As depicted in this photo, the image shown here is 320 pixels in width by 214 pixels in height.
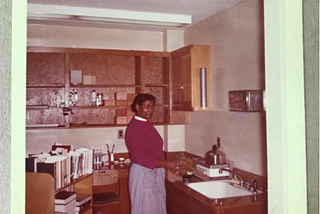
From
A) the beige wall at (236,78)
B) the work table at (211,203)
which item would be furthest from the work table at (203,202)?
the beige wall at (236,78)

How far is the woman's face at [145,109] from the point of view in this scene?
4.07m

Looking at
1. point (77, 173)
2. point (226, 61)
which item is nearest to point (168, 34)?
point (226, 61)

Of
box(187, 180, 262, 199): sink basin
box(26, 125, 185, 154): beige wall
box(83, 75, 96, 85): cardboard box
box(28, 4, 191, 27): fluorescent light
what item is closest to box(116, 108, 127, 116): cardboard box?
box(26, 125, 185, 154): beige wall

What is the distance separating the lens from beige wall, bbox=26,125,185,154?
15.7 feet

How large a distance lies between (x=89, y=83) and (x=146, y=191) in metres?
1.92

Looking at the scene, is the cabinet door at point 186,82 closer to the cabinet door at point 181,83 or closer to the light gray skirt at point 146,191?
the cabinet door at point 181,83

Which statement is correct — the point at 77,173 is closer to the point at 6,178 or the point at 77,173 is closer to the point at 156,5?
the point at 156,5

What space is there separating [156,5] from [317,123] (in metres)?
2.99

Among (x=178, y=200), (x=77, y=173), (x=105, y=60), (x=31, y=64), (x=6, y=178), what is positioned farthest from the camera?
(x=105, y=60)

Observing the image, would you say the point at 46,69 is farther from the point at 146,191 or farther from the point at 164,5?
the point at 146,191

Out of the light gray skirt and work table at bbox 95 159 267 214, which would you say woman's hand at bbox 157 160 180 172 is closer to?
the light gray skirt

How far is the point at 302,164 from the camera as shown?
1.30m

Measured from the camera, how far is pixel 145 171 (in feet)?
12.7

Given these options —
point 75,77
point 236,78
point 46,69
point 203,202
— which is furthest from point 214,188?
point 46,69
